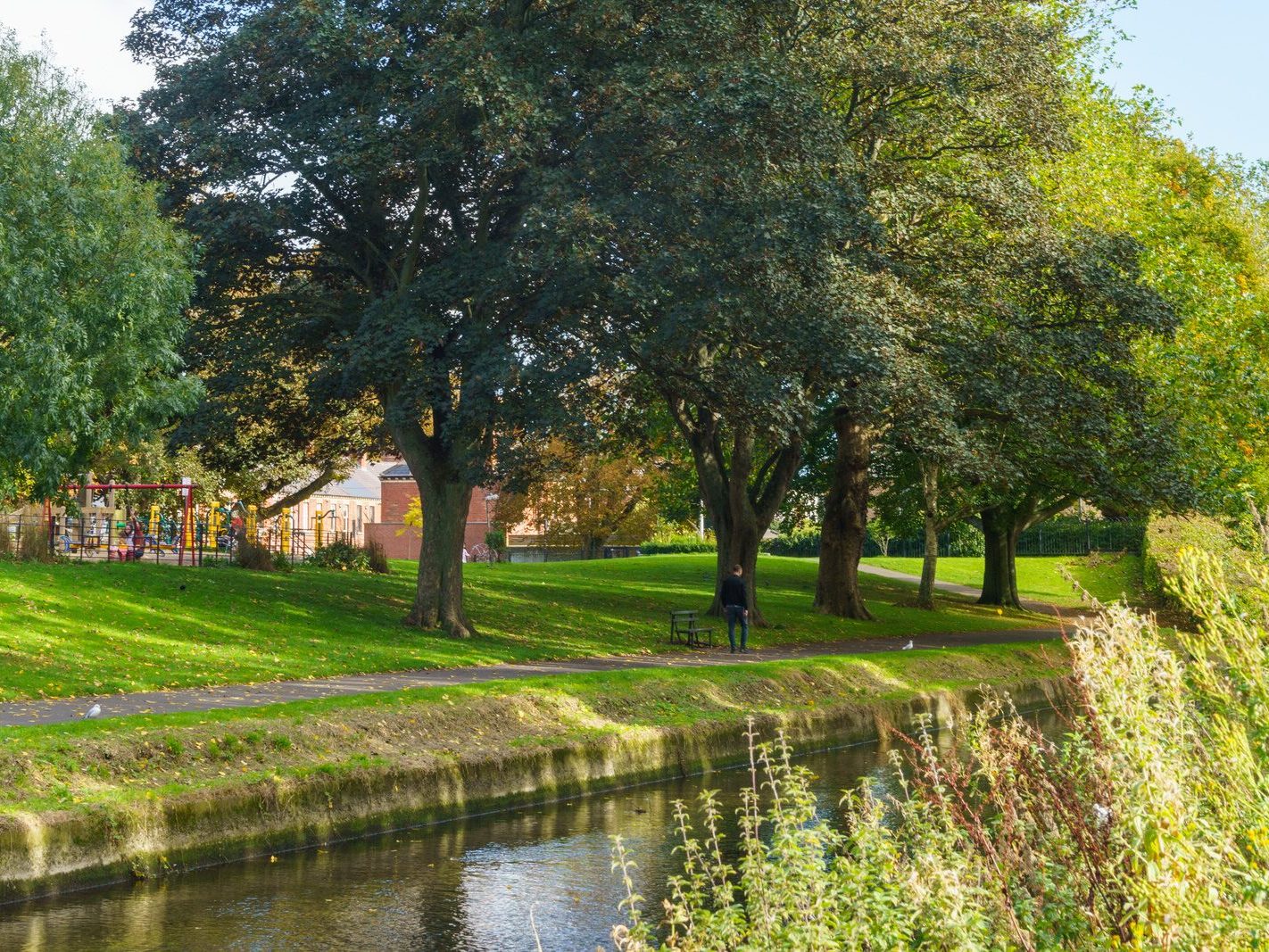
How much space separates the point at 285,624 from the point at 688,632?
8.12m


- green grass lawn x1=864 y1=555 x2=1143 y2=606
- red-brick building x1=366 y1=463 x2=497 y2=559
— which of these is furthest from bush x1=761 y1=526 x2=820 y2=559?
red-brick building x1=366 y1=463 x2=497 y2=559

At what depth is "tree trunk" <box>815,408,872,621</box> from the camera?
36.2m

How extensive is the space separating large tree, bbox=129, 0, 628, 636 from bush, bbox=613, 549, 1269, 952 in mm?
16205

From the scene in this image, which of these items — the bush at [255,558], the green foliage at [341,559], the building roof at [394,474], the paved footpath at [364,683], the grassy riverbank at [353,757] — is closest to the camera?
the grassy riverbank at [353,757]

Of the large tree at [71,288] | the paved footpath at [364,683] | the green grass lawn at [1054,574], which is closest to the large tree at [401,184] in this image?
the large tree at [71,288]

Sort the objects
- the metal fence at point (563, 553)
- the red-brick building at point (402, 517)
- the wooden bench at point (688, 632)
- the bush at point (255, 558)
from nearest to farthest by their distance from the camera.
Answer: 1. the wooden bench at point (688, 632)
2. the bush at point (255, 558)
3. the metal fence at point (563, 553)
4. the red-brick building at point (402, 517)

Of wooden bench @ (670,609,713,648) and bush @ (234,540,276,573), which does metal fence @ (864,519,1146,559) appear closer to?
wooden bench @ (670,609,713,648)

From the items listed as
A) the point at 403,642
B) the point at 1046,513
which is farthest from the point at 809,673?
the point at 1046,513

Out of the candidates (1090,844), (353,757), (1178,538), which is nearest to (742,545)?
(1178,538)

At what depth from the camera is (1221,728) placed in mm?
6234

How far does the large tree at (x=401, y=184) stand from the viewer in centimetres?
2286

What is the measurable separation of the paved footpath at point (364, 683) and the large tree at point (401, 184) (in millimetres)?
3841

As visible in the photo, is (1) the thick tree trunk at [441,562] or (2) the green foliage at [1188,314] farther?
(2) the green foliage at [1188,314]

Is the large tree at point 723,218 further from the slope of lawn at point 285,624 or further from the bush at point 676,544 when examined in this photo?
the bush at point 676,544
